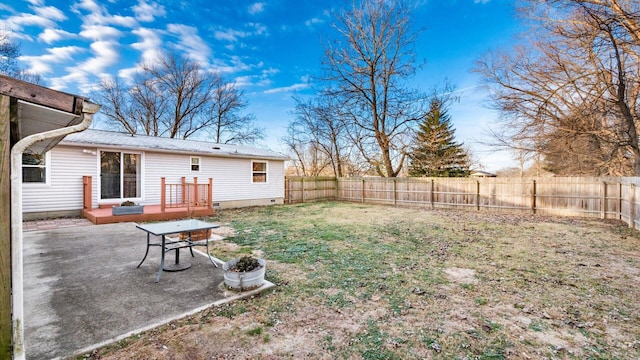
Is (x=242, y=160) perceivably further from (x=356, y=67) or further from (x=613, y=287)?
(x=613, y=287)

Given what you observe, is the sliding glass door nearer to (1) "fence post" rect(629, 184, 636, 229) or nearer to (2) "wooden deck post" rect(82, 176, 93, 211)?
(2) "wooden deck post" rect(82, 176, 93, 211)

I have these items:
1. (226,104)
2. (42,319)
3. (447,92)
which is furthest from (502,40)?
(226,104)

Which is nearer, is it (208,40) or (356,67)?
(208,40)

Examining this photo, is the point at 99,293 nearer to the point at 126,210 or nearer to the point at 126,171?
the point at 126,210

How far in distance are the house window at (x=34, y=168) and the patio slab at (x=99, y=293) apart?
3531 millimetres

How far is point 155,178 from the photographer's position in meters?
10.0

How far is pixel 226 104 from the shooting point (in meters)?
22.7

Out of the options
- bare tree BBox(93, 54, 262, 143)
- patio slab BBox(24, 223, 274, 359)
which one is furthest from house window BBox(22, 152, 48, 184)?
bare tree BBox(93, 54, 262, 143)

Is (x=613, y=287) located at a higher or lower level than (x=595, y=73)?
lower

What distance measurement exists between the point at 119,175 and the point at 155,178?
109 centimetres

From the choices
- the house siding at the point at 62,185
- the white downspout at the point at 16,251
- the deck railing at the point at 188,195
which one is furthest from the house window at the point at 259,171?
the white downspout at the point at 16,251

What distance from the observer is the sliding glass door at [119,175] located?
8984 millimetres

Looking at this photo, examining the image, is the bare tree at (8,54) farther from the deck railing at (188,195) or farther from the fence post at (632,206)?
the fence post at (632,206)

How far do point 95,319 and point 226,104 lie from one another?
22.0 meters
